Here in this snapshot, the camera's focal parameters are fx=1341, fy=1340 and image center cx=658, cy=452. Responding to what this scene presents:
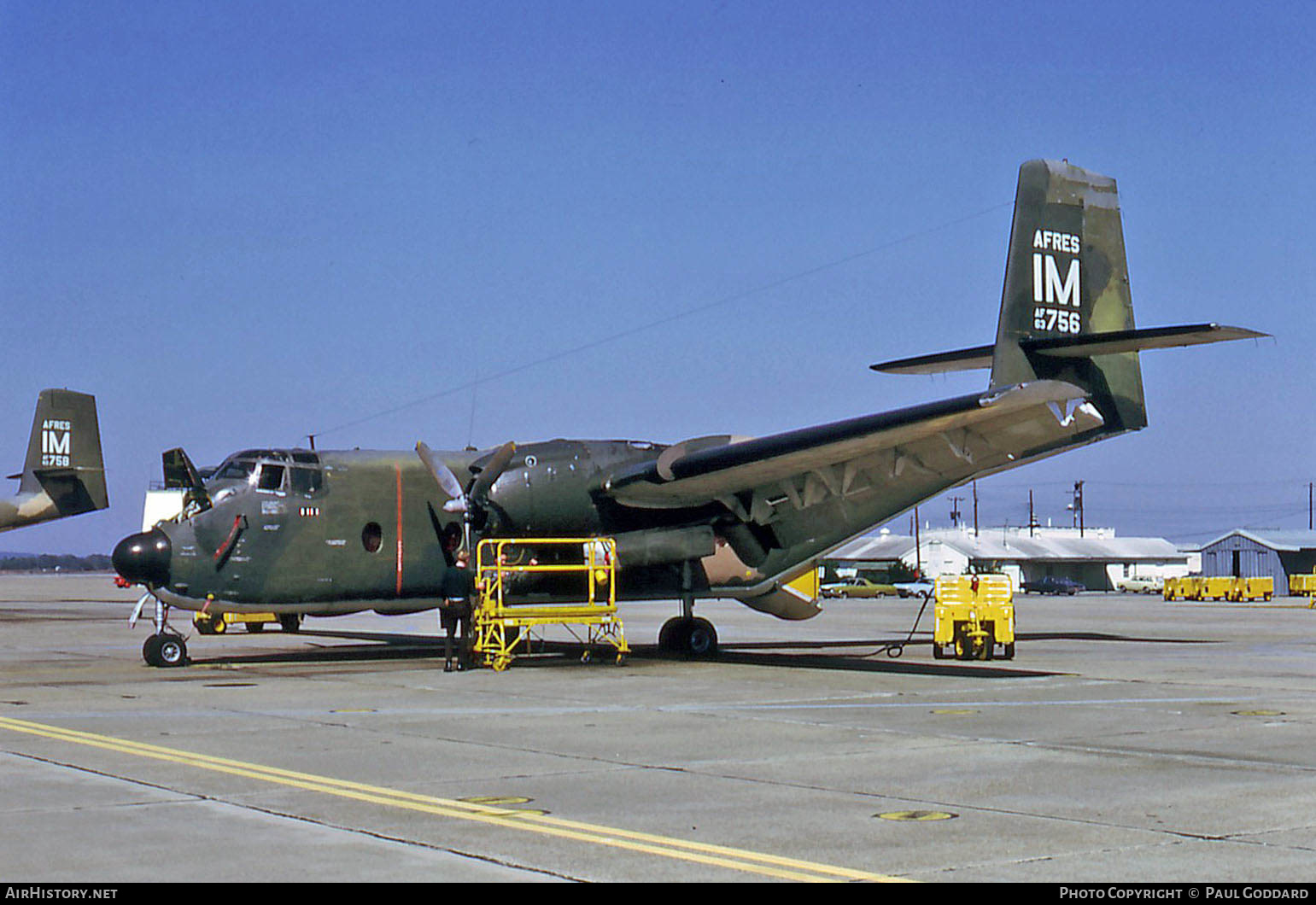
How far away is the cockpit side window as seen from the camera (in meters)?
22.3

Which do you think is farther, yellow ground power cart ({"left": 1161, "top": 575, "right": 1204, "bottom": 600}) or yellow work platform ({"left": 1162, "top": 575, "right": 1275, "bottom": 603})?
yellow ground power cart ({"left": 1161, "top": 575, "right": 1204, "bottom": 600})

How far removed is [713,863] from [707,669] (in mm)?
14186

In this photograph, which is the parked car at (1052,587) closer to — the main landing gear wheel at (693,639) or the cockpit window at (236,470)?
the main landing gear wheel at (693,639)

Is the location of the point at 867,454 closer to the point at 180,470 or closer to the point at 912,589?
the point at 180,470

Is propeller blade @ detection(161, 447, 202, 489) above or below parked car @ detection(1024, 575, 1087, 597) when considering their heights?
above

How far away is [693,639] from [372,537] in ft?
20.3

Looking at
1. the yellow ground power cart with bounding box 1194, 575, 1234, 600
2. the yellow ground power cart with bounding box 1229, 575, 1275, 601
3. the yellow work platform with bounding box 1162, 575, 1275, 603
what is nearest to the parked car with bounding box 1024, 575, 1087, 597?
the yellow work platform with bounding box 1162, 575, 1275, 603

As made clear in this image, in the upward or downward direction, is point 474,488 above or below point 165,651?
above

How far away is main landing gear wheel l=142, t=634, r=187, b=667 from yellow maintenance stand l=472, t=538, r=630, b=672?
15.8ft

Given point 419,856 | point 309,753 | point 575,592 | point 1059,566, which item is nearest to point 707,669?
point 575,592

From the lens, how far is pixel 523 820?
28.6 feet

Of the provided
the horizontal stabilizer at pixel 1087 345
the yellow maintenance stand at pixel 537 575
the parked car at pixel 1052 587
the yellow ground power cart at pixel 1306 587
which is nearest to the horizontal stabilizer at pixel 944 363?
the horizontal stabilizer at pixel 1087 345

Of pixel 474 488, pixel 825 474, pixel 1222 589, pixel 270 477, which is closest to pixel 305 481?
pixel 270 477

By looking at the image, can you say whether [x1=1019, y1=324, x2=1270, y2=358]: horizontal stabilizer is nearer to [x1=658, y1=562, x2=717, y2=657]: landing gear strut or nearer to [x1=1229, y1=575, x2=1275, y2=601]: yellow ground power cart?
[x1=658, y1=562, x2=717, y2=657]: landing gear strut
